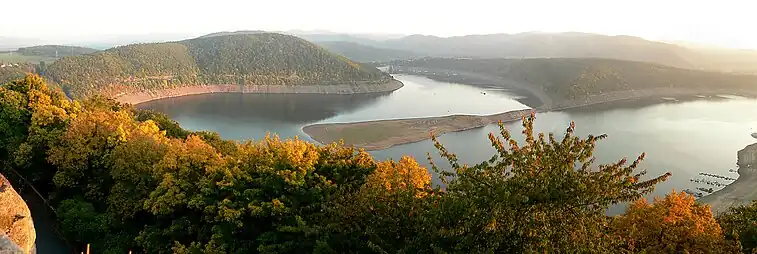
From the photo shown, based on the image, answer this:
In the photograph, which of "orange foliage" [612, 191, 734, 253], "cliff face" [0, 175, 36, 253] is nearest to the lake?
"orange foliage" [612, 191, 734, 253]

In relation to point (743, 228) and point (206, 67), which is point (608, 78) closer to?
point (206, 67)

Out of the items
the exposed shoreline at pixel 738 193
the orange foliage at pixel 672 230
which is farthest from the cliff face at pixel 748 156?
the orange foliage at pixel 672 230

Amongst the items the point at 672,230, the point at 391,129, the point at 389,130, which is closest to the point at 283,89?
the point at 391,129

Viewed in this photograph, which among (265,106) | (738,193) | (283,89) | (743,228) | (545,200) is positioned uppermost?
(545,200)

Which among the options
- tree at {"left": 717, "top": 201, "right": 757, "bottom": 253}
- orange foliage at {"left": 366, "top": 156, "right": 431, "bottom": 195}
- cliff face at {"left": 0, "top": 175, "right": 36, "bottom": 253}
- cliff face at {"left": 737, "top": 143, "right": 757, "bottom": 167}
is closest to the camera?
cliff face at {"left": 0, "top": 175, "right": 36, "bottom": 253}

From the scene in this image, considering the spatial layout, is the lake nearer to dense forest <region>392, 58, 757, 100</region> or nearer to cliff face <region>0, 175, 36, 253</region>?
dense forest <region>392, 58, 757, 100</region>

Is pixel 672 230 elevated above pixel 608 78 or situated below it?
below

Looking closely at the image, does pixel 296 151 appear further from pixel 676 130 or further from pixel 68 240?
pixel 676 130
